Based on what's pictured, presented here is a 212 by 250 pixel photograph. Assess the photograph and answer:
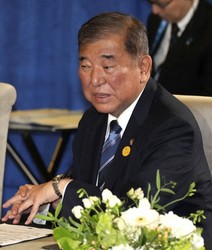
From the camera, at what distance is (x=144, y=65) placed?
325 centimetres

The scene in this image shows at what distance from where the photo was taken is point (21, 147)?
22.7ft

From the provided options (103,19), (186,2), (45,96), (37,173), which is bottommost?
(37,173)

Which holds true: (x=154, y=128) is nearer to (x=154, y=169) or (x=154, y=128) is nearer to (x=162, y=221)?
(x=154, y=169)

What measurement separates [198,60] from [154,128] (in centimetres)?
294

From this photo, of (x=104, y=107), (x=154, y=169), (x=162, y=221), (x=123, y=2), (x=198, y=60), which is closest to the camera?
(x=162, y=221)

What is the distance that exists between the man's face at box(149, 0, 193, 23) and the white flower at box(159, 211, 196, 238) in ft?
14.1

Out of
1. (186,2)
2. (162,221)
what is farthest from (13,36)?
(162,221)

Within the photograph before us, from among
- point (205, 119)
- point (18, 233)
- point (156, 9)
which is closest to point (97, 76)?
point (205, 119)

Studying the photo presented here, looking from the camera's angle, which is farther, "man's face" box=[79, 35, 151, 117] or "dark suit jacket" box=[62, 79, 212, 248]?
"man's face" box=[79, 35, 151, 117]

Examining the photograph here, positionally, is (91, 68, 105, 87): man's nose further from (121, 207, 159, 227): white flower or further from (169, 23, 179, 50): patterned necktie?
(169, 23, 179, 50): patterned necktie

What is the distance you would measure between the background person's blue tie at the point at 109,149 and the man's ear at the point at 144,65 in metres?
0.22

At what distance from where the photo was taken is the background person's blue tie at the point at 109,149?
329 centimetres

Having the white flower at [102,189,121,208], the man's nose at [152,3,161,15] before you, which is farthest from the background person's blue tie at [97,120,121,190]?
the man's nose at [152,3,161,15]

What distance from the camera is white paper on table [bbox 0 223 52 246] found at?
9.29 feet
